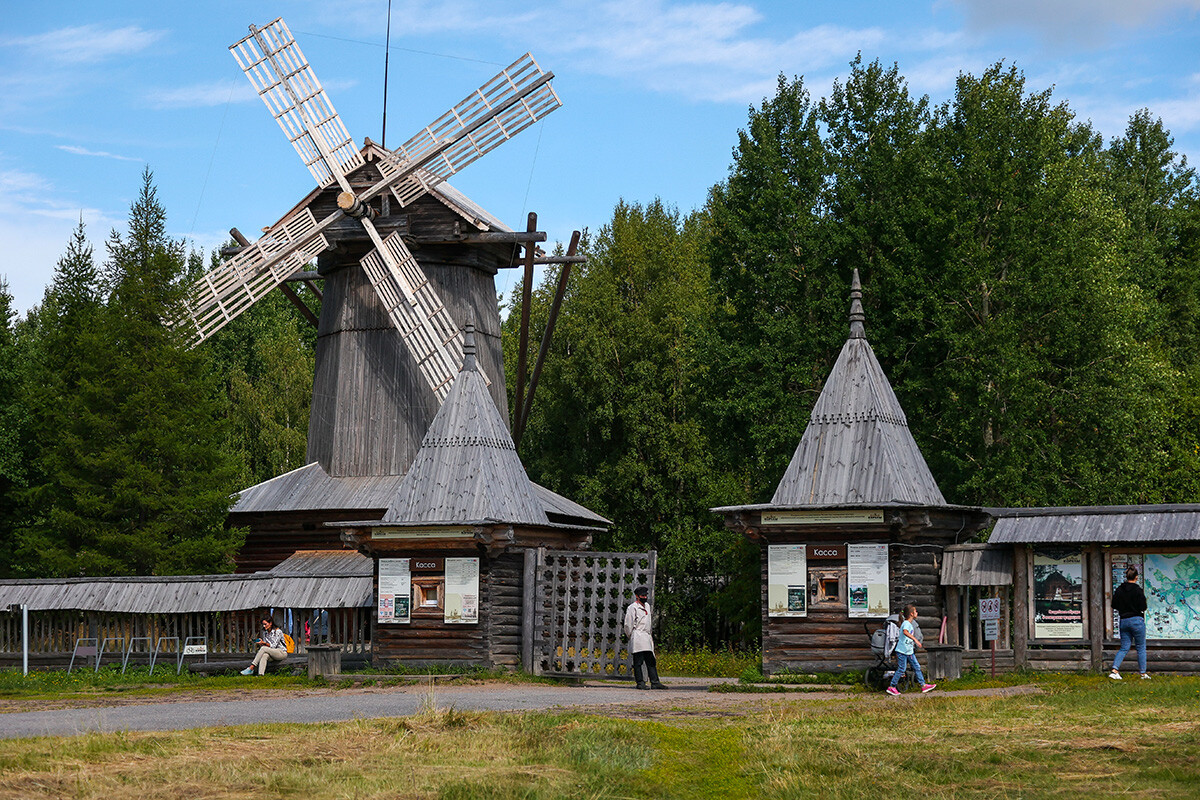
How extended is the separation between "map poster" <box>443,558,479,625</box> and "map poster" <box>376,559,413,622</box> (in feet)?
2.45

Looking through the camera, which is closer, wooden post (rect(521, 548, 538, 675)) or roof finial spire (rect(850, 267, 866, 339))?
wooden post (rect(521, 548, 538, 675))

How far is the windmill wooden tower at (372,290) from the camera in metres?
31.2

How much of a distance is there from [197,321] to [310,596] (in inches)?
376

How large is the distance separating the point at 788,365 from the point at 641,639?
45.5ft

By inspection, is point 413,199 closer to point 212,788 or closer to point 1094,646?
point 1094,646

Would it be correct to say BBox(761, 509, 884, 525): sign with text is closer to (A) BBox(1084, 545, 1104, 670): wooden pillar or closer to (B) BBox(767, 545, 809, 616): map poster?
(B) BBox(767, 545, 809, 616): map poster

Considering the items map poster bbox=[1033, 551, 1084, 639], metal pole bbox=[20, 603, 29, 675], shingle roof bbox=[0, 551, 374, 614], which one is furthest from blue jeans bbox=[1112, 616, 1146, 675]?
metal pole bbox=[20, 603, 29, 675]

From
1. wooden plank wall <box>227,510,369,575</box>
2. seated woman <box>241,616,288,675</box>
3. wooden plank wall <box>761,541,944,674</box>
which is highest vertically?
wooden plank wall <box>227,510,369,575</box>

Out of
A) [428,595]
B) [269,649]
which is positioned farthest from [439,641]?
[269,649]

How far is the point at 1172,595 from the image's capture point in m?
19.8

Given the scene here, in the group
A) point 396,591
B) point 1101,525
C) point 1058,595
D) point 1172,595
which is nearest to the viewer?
point 1172,595

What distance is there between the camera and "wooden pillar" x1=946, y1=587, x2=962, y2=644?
22.1 meters

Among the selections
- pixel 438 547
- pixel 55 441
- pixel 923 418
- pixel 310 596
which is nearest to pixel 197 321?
pixel 55 441

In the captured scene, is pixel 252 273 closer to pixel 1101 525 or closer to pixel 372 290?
pixel 372 290
